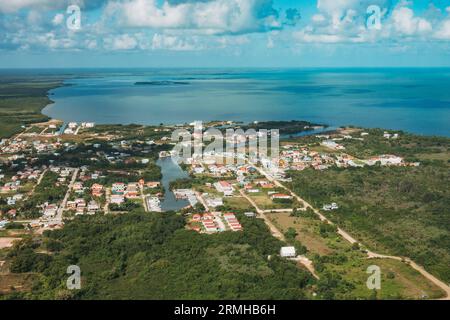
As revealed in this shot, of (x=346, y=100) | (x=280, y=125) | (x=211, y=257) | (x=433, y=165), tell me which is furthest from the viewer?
(x=346, y=100)

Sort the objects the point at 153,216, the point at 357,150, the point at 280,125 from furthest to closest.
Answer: the point at 280,125 < the point at 357,150 < the point at 153,216

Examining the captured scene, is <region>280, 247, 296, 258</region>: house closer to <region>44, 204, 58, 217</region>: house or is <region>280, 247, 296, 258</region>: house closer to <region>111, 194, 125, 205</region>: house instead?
<region>111, 194, 125, 205</region>: house

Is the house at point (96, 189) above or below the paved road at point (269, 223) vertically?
above

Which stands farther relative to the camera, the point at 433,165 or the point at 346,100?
the point at 346,100

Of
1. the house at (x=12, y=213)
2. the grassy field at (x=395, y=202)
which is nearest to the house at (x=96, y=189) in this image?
the house at (x=12, y=213)

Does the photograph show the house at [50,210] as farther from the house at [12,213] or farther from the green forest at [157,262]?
the green forest at [157,262]

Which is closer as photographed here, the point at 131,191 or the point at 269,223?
the point at 269,223

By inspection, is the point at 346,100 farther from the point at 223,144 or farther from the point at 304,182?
the point at 304,182

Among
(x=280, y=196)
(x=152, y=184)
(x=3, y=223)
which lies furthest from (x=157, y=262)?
(x=152, y=184)

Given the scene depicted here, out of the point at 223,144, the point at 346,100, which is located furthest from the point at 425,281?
the point at 346,100

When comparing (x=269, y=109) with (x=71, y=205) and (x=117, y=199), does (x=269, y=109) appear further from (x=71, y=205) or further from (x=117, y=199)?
(x=71, y=205)

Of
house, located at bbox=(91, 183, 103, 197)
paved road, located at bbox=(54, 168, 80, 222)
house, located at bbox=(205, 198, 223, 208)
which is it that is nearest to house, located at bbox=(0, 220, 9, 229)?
paved road, located at bbox=(54, 168, 80, 222)
